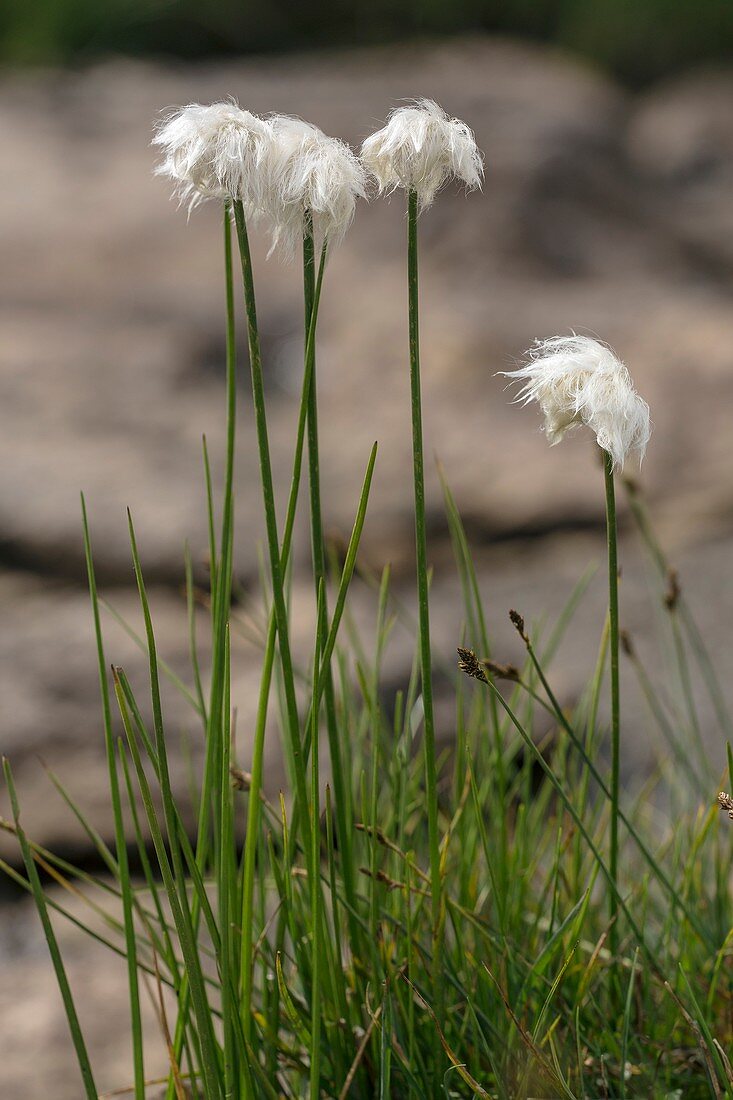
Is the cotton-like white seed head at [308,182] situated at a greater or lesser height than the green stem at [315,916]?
greater

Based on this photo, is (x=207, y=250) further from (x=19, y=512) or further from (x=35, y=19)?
(x=35, y=19)

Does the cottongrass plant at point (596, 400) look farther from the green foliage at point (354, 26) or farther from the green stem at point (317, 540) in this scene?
the green foliage at point (354, 26)

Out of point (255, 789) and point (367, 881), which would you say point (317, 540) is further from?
point (367, 881)

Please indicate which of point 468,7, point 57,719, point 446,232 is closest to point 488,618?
point 57,719

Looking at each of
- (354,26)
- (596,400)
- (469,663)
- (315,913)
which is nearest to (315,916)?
(315,913)

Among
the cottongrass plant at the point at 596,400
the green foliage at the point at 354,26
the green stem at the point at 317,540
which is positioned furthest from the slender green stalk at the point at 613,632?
the green foliage at the point at 354,26

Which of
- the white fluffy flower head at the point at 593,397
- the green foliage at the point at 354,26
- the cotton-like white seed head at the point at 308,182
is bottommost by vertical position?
the white fluffy flower head at the point at 593,397
